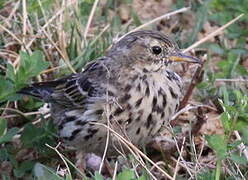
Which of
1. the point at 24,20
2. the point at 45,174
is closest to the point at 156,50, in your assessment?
the point at 45,174

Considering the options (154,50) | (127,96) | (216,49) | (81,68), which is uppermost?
(154,50)

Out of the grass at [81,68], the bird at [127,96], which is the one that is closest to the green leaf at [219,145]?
the grass at [81,68]

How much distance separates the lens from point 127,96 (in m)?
5.07

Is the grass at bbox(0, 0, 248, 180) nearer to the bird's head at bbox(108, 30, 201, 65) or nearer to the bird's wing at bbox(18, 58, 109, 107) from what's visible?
the bird's wing at bbox(18, 58, 109, 107)

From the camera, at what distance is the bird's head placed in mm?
5176

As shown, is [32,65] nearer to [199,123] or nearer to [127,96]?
[127,96]

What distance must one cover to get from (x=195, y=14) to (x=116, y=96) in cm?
253

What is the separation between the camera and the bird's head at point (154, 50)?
17.0 ft

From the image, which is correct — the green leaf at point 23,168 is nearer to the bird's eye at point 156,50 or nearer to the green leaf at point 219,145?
the bird's eye at point 156,50

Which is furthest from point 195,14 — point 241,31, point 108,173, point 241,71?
point 108,173

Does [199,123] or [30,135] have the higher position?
[199,123]

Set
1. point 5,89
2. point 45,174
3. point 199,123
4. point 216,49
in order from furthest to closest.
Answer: point 216,49
point 199,123
point 5,89
point 45,174

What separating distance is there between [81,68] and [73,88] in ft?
2.16

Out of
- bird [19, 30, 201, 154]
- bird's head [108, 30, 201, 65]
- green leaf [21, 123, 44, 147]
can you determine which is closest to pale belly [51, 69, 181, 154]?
bird [19, 30, 201, 154]
